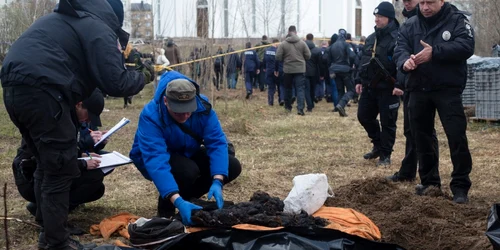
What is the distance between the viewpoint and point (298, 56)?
14.0 meters

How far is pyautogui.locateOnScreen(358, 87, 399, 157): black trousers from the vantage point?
718 centimetres

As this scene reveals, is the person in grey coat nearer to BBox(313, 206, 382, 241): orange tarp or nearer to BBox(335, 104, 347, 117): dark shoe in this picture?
BBox(335, 104, 347, 117): dark shoe

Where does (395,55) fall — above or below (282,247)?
above

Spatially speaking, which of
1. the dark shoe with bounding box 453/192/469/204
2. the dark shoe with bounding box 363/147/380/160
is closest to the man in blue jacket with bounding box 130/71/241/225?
the dark shoe with bounding box 453/192/469/204

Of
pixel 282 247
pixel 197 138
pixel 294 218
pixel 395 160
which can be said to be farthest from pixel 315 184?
pixel 395 160

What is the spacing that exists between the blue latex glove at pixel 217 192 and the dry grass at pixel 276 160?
94cm

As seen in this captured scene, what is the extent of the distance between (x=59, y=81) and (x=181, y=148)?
4.13 ft

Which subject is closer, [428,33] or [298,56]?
[428,33]

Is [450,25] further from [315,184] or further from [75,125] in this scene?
[75,125]

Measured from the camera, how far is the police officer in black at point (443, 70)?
5254 millimetres

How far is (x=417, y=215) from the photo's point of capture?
4.68 m

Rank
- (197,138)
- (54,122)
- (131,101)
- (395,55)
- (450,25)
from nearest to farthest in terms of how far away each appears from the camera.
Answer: (54,122) < (197,138) < (450,25) < (395,55) < (131,101)

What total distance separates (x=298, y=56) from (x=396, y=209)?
9.16 metres

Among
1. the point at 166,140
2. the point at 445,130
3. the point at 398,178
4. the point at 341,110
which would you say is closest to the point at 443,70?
the point at 445,130
